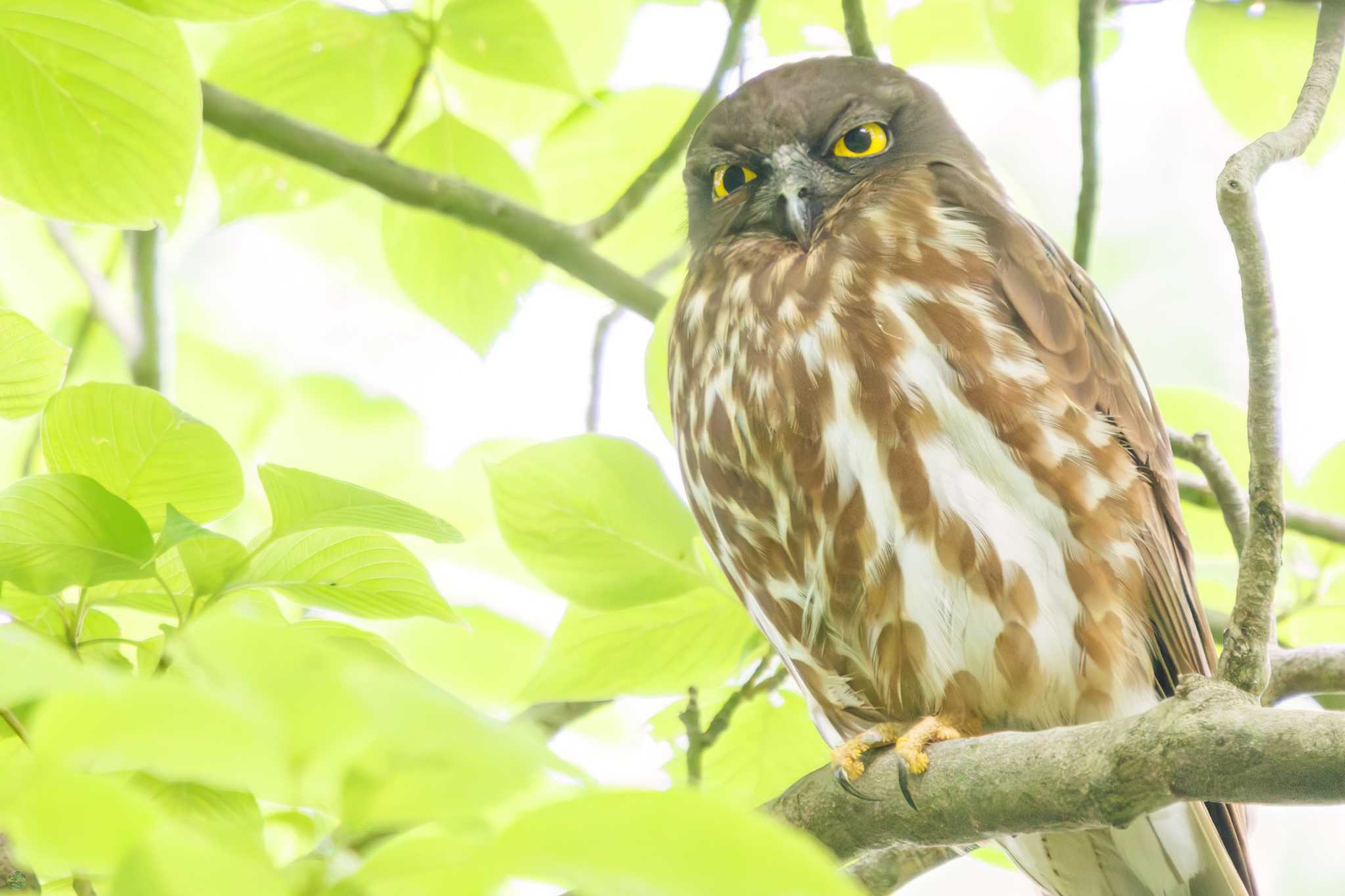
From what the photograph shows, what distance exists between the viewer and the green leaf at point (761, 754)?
209 centimetres

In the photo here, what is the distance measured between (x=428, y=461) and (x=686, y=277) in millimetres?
685

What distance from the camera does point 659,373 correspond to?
7.11 feet

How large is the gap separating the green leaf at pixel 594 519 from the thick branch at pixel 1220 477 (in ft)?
2.89

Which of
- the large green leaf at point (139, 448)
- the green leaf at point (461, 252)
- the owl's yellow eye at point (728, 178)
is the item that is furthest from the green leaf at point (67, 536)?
the owl's yellow eye at point (728, 178)

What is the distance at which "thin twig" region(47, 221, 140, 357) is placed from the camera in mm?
2604

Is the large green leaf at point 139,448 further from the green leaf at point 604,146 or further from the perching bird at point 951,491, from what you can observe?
the green leaf at point 604,146

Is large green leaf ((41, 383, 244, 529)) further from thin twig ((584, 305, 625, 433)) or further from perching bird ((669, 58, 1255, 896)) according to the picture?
thin twig ((584, 305, 625, 433))

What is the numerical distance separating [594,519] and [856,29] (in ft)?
3.60

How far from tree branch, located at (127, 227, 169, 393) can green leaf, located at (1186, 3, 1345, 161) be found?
202cm

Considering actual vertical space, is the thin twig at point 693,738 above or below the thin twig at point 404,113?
below

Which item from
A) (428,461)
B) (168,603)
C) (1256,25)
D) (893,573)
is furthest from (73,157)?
(1256,25)

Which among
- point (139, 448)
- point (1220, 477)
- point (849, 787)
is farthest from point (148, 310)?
point (1220, 477)

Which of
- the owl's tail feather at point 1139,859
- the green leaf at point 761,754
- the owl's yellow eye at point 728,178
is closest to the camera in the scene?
the green leaf at point 761,754

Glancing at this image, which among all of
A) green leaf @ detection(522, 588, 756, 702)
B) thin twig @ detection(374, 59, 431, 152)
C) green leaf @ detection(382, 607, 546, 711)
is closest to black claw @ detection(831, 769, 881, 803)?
green leaf @ detection(522, 588, 756, 702)
